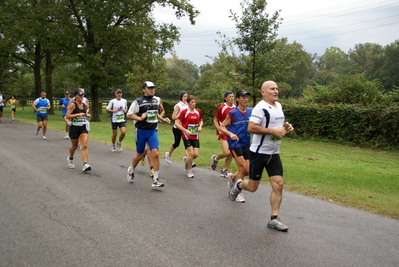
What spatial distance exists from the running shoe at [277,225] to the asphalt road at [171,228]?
8 centimetres

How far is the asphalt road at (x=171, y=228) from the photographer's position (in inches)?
167

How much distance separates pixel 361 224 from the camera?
553 cm

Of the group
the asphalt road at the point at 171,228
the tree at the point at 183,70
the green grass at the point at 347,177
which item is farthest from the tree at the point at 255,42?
the tree at the point at 183,70

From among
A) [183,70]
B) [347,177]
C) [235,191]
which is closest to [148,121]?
[235,191]

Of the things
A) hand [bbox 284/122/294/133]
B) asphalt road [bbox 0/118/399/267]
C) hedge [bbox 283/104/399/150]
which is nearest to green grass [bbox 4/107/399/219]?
asphalt road [bbox 0/118/399/267]

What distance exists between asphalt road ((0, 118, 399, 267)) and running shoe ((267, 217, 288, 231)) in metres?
0.08

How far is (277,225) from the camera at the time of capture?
5191 mm

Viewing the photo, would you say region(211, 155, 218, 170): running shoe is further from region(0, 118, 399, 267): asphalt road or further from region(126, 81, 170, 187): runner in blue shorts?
region(126, 81, 170, 187): runner in blue shorts

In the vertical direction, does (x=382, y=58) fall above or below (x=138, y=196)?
above

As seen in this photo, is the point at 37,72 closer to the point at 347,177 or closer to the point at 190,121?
the point at 190,121

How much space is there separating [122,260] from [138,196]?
2.87 metres

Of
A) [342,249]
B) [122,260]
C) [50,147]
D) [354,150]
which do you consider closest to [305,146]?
[354,150]

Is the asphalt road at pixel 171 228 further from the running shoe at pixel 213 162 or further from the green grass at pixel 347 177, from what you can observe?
the running shoe at pixel 213 162

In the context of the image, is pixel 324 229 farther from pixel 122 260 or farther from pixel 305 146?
pixel 305 146
